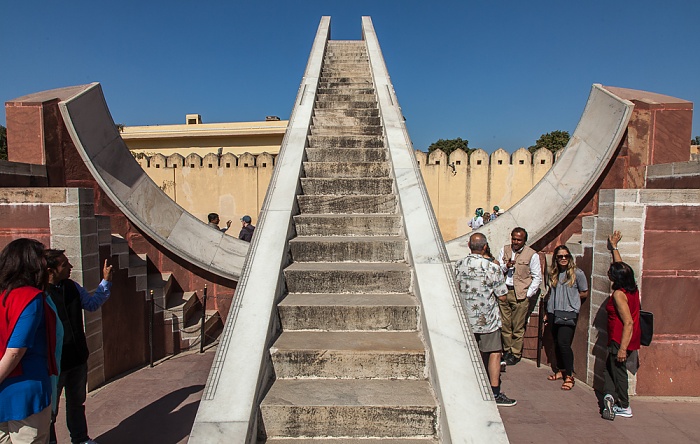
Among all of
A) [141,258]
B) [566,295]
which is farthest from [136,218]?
[566,295]

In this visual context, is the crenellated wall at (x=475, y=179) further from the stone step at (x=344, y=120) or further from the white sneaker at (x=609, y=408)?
the white sneaker at (x=609, y=408)

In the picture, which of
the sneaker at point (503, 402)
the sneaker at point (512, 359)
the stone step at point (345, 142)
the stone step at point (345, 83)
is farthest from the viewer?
the stone step at point (345, 83)

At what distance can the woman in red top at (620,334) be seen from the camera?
362cm

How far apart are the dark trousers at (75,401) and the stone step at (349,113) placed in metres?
4.51

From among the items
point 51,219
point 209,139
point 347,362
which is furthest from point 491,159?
point 209,139

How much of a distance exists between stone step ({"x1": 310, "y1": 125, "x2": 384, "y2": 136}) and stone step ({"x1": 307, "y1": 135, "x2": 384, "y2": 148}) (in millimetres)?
316

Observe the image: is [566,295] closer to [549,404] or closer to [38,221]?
[549,404]

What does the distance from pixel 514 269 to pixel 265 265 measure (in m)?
2.69

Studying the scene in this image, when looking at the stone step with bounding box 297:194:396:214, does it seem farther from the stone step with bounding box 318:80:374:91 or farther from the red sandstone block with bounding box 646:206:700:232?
the stone step with bounding box 318:80:374:91

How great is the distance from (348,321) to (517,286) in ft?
7.27

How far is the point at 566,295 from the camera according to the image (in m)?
4.28

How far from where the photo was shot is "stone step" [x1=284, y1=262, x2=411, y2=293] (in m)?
3.61

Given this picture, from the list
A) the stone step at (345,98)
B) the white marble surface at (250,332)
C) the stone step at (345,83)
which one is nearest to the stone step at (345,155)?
the white marble surface at (250,332)

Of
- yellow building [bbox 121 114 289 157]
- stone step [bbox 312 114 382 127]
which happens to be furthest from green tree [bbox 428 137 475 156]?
stone step [bbox 312 114 382 127]
